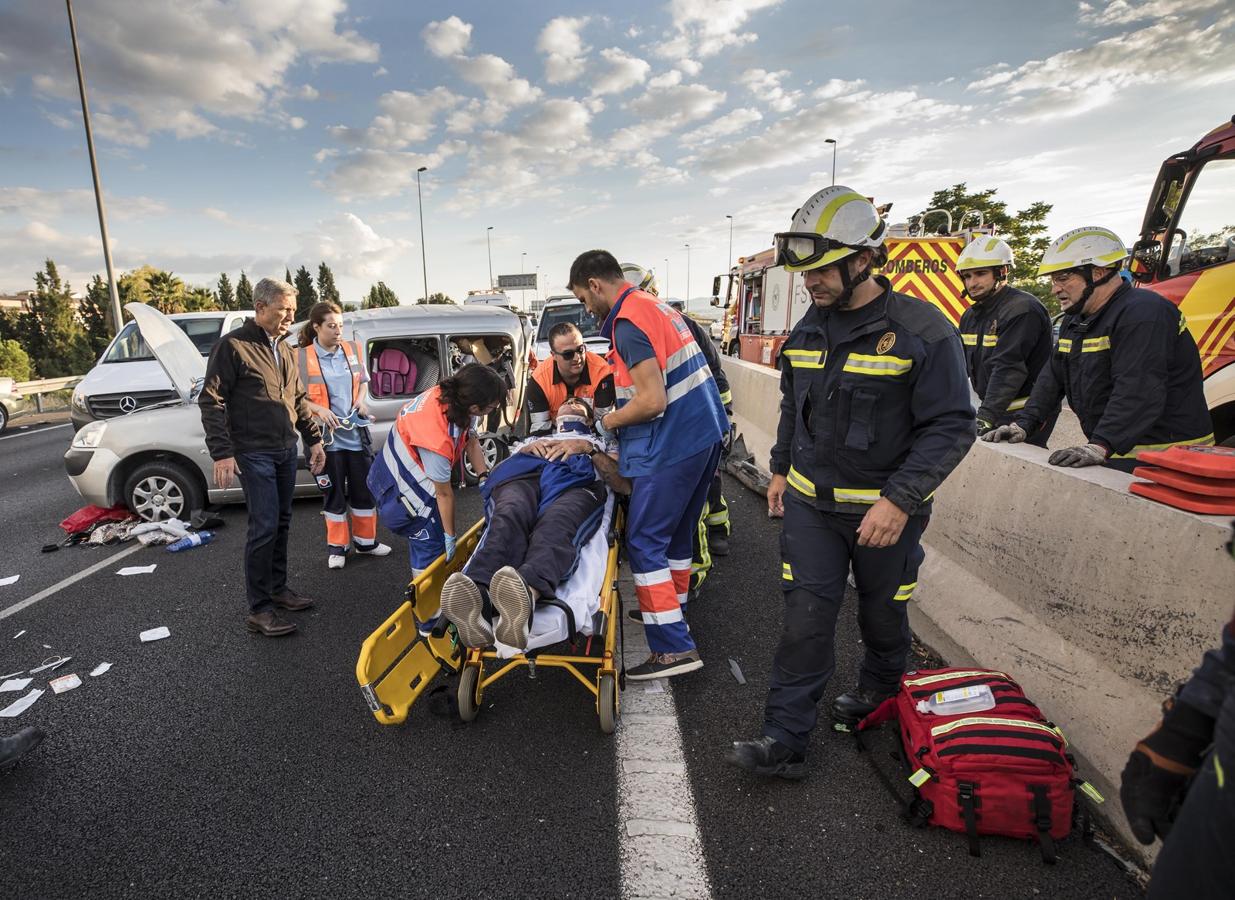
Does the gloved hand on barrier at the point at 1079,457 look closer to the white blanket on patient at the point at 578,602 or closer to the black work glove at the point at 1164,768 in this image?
the black work glove at the point at 1164,768

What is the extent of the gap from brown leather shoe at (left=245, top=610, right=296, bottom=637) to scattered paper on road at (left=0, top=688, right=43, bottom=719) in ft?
3.13

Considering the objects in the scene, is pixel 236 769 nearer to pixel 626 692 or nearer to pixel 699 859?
pixel 626 692

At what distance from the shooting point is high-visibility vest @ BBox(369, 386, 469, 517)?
3.33 m

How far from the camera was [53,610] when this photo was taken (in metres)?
4.07

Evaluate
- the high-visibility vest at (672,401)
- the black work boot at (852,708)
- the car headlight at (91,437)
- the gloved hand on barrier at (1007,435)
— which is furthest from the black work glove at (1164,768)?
the car headlight at (91,437)

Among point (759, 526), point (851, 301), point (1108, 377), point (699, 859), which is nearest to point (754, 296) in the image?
point (759, 526)

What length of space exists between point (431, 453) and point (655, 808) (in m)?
2.03

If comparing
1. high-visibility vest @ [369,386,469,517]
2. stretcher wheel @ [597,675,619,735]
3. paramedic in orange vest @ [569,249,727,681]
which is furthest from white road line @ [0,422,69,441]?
stretcher wheel @ [597,675,619,735]

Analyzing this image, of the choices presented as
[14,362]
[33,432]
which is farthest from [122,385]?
[14,362]

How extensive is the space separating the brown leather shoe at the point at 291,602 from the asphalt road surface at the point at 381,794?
1.03ft

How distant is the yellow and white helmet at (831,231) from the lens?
224cm

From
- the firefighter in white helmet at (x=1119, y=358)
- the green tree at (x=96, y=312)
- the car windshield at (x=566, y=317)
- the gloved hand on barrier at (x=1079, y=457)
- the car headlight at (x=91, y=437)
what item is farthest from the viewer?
the green tree at (x=96, y=312)

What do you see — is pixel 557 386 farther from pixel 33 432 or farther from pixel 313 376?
pixel 33 432

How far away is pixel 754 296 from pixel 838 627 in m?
12.0
